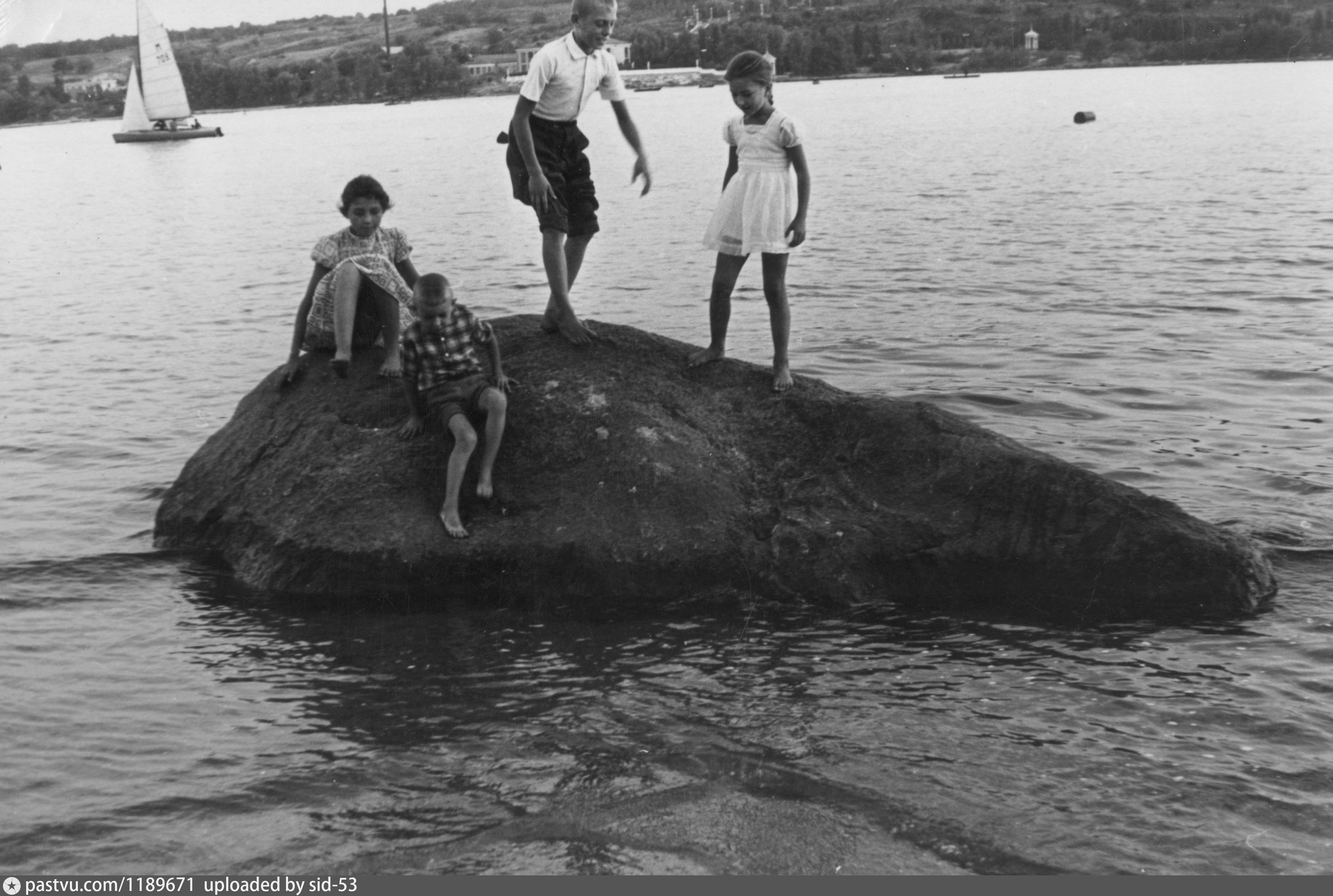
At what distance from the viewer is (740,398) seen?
7.95 metres

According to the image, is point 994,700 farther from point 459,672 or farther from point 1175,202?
point 1175,202

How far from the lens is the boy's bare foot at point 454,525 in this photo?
7121 mm

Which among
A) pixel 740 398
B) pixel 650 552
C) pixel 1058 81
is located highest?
pixel 1058 81

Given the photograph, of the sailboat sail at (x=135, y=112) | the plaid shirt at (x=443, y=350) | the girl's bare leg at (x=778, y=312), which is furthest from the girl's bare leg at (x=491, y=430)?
the sailboat sail at (x=135, y=112)

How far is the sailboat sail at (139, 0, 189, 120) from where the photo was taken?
260ft

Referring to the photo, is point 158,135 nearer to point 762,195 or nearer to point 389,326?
point 389,326

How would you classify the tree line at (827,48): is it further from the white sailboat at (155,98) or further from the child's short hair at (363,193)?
the child's short hair at (363,193)

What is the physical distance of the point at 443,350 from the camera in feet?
24.2

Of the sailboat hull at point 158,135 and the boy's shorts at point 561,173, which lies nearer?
the boy's shorts at point 561,173

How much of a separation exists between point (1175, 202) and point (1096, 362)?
678 inches

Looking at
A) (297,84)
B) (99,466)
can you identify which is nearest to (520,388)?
(99,466)

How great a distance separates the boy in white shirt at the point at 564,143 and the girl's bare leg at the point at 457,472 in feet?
3.34

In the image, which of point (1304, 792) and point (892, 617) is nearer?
point (1304, 792)

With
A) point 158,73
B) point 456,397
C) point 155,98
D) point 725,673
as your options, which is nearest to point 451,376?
point 456,397
